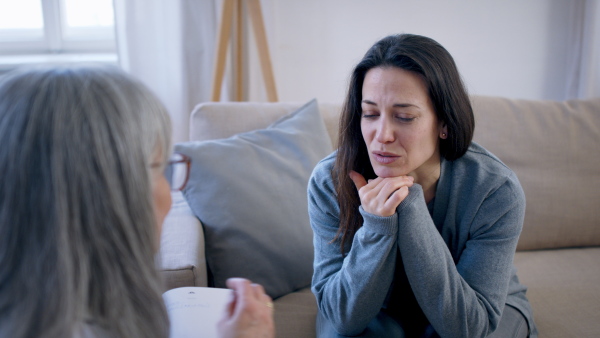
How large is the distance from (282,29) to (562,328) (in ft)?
5.69

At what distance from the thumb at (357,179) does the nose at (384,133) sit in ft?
0.40

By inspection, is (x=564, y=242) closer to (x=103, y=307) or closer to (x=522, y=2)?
(x=522, y=2)

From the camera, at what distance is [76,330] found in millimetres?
643

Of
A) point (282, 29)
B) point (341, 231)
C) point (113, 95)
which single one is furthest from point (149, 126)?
point (282, 29)

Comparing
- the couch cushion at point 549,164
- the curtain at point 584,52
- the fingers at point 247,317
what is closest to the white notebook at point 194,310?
the fingers at point 247,317

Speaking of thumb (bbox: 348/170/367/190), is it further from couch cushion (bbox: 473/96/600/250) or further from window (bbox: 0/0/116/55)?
window (bbox: 0/0/116/55)

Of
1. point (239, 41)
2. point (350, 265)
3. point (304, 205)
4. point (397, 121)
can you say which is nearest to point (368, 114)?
point (397, 121)

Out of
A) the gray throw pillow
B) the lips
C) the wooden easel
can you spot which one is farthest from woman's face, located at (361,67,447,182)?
the wooden easel

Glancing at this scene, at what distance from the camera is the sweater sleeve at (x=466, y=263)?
110cm

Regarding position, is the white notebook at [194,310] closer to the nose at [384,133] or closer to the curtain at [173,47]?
the nose at [384,133]

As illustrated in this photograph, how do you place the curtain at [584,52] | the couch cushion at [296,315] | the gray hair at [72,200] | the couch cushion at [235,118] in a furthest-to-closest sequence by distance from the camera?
the curtain at [584,52]
the couch cushion at [235,118]
the couch cushion at [296,315]
the gray hair at [72,200]

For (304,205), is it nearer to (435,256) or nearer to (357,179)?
(357,179)

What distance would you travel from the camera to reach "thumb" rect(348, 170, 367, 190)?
1233 mm

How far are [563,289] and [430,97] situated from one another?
853mm
